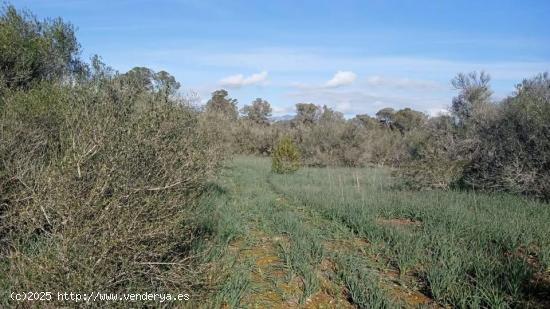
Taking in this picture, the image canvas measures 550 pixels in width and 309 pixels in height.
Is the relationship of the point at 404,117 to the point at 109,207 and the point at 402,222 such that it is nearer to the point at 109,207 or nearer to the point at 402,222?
the point at 402,222

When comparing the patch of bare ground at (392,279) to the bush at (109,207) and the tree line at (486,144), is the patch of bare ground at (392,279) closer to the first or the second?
the bush at (109,207)

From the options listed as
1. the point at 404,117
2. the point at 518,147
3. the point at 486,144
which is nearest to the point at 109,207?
the point at 518,147

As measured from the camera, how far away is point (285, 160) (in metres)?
20.5

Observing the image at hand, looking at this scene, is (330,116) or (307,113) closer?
(330,116)

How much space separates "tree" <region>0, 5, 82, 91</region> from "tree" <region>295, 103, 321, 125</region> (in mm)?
31969

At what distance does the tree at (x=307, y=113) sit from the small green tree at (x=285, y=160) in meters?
20.4

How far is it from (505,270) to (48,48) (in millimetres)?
9409

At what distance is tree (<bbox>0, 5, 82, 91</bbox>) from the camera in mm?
7648

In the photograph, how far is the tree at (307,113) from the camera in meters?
43.8

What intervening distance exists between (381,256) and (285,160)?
47.8 ft

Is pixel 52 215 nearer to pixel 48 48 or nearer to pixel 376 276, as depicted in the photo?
pixel 376 276

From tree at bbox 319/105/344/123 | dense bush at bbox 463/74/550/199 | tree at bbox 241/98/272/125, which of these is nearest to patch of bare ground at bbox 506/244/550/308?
dense bush at bbox 463/74/550/199

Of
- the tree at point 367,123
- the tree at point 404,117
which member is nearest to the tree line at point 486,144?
the tree at point 367,123

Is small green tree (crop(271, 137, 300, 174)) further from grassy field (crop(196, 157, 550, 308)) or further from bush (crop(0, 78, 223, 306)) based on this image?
bush (crop(0, 78, 223, 306))
